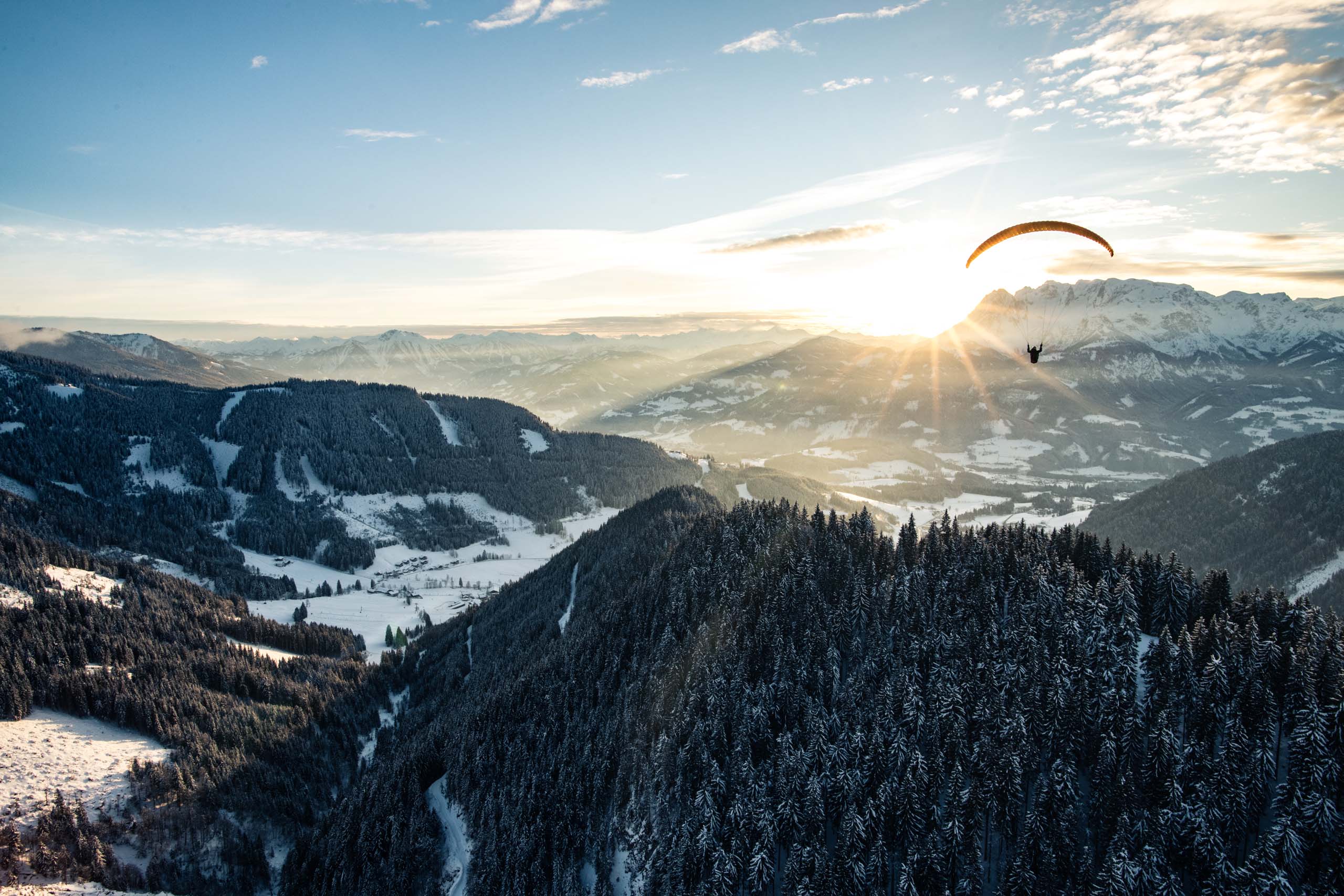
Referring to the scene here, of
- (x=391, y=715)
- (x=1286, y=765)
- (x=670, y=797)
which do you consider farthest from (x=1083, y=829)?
(x=391, y=715)

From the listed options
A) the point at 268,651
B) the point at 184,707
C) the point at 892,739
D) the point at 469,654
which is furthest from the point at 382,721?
the point at 892,739

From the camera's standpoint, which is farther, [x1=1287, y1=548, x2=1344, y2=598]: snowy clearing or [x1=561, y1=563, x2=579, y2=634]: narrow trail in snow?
[x1=1287, y1=548, x2=1344, y2=598]: snowy clearing

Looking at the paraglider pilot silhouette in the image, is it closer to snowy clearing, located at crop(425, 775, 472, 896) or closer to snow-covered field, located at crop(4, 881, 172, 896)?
snowy clearing, located at crop(425, 775, 472, 896)

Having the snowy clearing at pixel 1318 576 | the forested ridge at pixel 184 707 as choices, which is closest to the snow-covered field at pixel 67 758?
the forested ridge at pixel 184 707

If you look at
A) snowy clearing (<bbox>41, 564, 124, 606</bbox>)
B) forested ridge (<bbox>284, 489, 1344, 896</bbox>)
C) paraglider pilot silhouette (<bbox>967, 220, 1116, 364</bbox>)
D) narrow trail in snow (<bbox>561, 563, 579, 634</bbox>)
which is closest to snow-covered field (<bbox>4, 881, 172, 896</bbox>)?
forested ridge (<bbox>284, 489, 1344, 896</bbox>)

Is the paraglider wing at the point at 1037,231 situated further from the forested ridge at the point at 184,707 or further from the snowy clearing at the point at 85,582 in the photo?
the snowy clearing at the point at 85,582

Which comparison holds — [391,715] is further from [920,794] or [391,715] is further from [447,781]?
[920,794]
